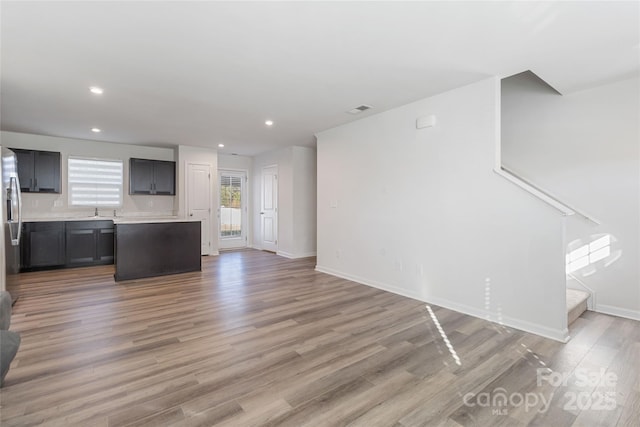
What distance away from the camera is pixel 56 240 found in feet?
18.4

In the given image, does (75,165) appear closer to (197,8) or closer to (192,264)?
(192,264)

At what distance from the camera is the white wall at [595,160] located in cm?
330

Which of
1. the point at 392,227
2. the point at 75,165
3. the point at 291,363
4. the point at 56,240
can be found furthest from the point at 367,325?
the point at 75,165

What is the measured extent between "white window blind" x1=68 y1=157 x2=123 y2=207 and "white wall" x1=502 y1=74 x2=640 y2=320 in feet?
24.5

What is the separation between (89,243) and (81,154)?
6.18 feet

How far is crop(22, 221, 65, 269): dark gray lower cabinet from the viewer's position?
5.37m

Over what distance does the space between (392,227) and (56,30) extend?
3962 mm

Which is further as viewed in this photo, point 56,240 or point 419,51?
point 56,240

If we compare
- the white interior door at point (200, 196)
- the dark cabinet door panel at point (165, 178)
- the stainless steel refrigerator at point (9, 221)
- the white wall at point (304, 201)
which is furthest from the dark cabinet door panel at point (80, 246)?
the white wall at point (304, 201)

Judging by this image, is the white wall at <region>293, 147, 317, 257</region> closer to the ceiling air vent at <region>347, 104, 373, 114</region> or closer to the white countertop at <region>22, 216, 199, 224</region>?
the white countertop at <region>22, 216, 199, 224</region>

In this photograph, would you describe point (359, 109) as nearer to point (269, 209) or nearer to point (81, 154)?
point (269, 209)

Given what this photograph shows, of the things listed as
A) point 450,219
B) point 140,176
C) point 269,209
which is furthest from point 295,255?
point 450,219

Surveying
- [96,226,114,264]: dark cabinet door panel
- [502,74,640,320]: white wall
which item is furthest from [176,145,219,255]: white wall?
[502,74,640,320]: white wall

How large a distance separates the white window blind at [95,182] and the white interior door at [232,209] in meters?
2.26
